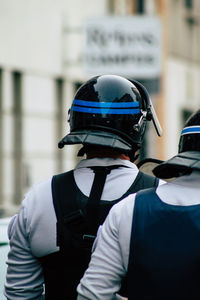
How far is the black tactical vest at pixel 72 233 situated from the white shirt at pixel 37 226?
0.09 feet

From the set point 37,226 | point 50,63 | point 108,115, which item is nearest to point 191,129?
point 108,115

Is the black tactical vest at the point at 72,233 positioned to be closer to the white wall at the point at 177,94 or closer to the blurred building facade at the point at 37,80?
the blurred building facade at the point at 37,80

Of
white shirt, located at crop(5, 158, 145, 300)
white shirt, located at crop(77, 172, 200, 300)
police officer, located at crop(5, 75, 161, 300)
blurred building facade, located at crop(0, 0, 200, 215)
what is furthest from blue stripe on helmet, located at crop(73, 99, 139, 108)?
blurred building facade, located at crop(0, 0, 200, 215)

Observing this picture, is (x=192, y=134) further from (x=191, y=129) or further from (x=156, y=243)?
(x=156, y=243)

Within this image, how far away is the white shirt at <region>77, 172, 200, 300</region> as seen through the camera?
2732 millimetres

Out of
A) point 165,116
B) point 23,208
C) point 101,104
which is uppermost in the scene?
point 101,104

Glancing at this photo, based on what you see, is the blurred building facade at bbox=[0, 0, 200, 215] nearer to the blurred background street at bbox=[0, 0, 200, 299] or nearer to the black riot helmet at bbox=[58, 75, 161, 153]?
the blurred background street at bbox=[0, 0, 200, 299]

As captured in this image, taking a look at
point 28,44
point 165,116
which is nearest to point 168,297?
point 28,44

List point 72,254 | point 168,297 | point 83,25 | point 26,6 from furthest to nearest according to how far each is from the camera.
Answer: point 83,25 → point 26,6 → point 72,254 → point 168,297

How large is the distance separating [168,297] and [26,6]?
42.9 ft

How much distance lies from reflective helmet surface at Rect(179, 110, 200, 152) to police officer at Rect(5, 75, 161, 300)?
45cm

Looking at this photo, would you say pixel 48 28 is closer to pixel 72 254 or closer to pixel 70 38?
pixel 70 38

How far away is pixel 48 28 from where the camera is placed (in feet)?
52.6

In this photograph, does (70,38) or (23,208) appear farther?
(70,38)
